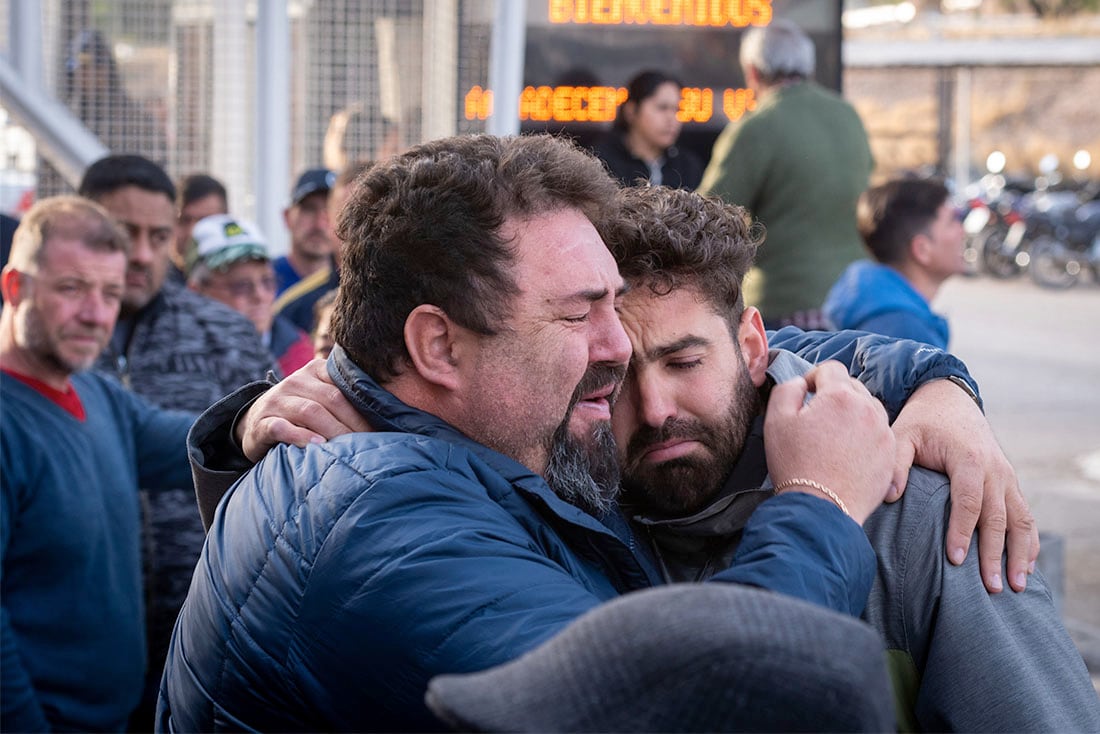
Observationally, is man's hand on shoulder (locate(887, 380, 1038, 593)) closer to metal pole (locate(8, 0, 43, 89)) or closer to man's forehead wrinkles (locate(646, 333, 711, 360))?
man's forehead wrinkles (locate(646, 333, 711, 360))

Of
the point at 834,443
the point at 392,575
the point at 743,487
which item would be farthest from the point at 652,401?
the point at 392,575

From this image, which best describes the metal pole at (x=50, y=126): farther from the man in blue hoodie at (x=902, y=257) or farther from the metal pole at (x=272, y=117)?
the man in blue hoodie at (x=902, y=257)

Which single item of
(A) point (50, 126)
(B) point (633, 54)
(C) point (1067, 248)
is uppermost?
(B) point (633, 54)

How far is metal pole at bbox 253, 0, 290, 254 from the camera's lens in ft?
21.0

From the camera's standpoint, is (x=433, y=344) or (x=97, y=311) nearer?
(x=433, y=344)

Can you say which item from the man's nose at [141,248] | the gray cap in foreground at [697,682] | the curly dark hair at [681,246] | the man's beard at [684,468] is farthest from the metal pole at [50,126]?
the gray cap in foreground at [697,682]

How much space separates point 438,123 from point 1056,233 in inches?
693

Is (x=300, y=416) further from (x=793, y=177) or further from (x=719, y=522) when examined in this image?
(x=793, y=177)

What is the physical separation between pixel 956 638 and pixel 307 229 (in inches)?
191

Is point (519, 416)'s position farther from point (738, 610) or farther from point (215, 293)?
point (215, 293)

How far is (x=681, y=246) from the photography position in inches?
101

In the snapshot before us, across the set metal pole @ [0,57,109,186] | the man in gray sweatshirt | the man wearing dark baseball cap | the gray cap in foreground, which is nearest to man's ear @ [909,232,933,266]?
the man wearing dark baseball cap

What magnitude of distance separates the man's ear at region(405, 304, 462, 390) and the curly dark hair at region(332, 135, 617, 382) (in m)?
0.02

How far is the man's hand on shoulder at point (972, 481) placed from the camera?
224cm
